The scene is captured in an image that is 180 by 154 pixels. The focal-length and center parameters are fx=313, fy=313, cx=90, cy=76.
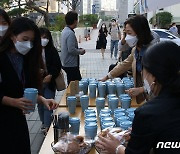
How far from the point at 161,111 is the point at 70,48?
3864 mm

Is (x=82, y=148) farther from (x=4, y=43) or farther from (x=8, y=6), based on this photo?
(x=8, y=6)

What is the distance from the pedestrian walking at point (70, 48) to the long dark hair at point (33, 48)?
242 centimetres

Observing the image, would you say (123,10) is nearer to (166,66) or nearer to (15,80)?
(15,80)

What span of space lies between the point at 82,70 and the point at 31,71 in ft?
26.9

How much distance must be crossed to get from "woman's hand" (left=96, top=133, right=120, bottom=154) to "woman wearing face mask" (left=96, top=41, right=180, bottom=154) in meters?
0.25

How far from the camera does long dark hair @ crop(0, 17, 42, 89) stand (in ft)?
8.00

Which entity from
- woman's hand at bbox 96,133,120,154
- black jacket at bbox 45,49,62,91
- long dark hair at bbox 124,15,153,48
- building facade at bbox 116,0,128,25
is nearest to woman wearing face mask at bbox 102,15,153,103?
long dark hair at bbox 124,15,153,48

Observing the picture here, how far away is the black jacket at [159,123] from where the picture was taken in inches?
54.2

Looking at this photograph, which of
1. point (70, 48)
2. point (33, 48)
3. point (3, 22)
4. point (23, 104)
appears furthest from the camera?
point (70, 48)

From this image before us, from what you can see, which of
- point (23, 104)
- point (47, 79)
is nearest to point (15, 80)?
point (23, 104)

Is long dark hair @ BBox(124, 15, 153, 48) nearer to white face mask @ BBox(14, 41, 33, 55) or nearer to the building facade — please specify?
white face mask @ BBox(14, 41, 33, 55)

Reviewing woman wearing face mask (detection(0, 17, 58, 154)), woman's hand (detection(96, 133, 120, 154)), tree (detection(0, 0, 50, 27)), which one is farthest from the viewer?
tree (detection(0, 0, 50, 27))

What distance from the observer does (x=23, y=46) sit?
2.47m

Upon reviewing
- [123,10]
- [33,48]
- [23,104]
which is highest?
[123,10]
